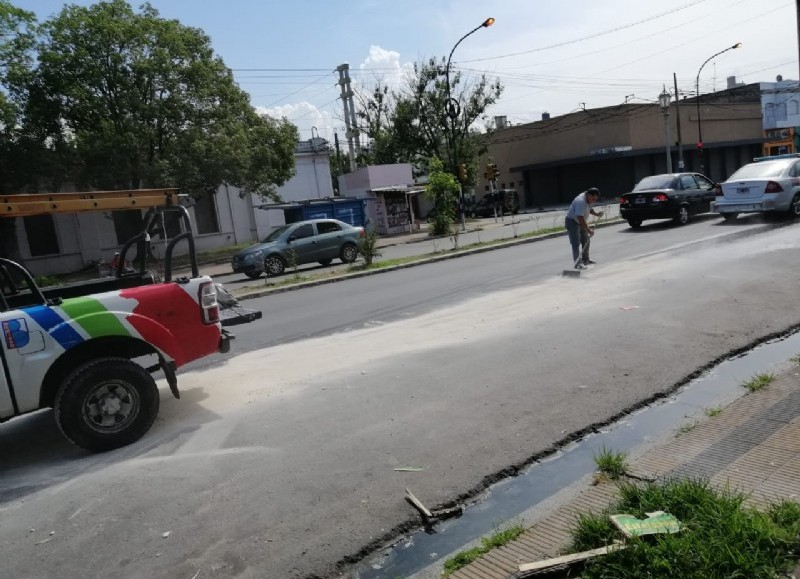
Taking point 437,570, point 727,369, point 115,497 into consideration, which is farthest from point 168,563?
point 727,369

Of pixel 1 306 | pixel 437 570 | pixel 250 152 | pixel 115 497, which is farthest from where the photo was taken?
pixel 250 152

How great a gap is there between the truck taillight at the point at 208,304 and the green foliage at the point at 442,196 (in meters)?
23.8

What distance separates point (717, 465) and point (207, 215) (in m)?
33.5

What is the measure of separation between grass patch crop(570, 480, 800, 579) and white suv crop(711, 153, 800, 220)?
15.6 metres

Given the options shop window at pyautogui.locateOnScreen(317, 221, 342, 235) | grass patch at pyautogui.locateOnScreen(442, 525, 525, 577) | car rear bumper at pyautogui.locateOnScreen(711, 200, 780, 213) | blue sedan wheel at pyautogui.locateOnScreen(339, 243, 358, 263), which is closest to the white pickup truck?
grass patch at pyautogui.locateOnScreen(442, 525, 525, 577)

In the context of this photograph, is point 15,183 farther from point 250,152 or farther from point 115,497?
point 115,497

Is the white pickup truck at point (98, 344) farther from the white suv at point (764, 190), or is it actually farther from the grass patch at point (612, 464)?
the white suv at point (764, 190)

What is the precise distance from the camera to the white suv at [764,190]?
16516 mm

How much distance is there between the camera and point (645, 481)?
3.87 meters

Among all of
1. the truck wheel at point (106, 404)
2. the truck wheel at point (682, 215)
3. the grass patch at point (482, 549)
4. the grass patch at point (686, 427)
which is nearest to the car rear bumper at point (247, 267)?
the truck wheel at point (682, 215)

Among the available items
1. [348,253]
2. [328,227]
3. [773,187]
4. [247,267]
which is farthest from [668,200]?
[247,267]

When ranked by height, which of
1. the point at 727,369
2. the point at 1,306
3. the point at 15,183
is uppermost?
the point at 15,183

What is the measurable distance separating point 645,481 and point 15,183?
26.6 meters

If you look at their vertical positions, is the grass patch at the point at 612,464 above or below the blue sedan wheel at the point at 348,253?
below
